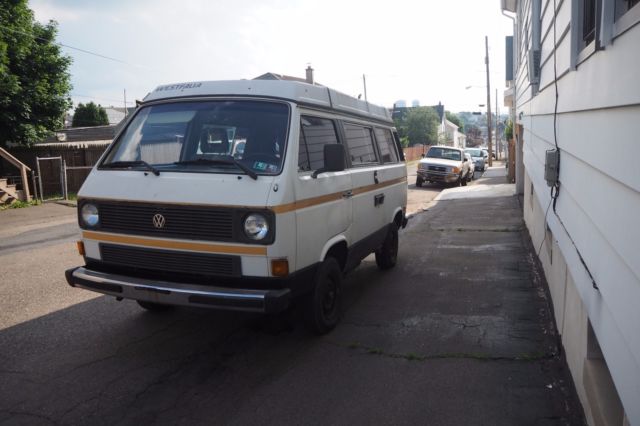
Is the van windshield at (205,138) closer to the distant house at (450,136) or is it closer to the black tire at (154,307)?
the black tire at (154,307)

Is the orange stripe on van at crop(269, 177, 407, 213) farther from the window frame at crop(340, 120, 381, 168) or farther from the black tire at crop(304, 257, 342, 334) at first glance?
the black tire at crop(304, 257, 342, 334)

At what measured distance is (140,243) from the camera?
4.32 metres

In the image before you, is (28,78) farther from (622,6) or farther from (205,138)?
(622,6)

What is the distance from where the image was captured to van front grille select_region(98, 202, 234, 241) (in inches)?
160

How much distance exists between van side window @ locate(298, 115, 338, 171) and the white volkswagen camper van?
0.02 metres

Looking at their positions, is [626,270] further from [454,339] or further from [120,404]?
[120,404]

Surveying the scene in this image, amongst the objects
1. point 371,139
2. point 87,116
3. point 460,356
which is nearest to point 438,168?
point 371,139

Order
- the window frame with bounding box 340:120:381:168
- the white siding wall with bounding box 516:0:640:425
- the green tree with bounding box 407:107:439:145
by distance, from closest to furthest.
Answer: the white siding wall with bounding box 516:0:640:425, the window frame with bounding box 340:120:381:168, the green tree with bounding box 407:107:439:145

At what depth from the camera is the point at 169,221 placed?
420cm

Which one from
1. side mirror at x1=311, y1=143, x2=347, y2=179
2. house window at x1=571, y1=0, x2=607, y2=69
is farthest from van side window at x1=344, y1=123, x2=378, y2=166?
house window at x1=571, y1=0, x2=607, y2=69

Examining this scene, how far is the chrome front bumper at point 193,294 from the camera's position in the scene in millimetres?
3877

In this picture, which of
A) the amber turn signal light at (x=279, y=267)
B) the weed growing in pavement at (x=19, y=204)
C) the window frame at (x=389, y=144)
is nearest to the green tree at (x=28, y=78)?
the weed growing in pavement at (x=19, y=204)

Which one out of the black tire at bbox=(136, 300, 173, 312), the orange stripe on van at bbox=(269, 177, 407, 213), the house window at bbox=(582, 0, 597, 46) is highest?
the house window at bbox=(582, 0, 597, 46)

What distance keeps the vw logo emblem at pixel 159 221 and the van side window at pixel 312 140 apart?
47.3 inches
